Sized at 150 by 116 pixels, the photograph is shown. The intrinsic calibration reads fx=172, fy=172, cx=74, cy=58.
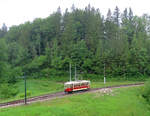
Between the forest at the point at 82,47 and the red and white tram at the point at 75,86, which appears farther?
the forest at the point at 82,47

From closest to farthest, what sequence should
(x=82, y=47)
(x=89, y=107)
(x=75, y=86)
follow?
(x=89, y=107) → (x=75, y=86) → (x=82, y=47)

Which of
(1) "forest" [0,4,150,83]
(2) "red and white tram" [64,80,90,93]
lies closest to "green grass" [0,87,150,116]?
(2) "red and white tram" [64,80,90,93]

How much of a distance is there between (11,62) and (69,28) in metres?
26.6

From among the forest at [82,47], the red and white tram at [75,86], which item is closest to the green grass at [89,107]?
the red and white tram at [75,86]

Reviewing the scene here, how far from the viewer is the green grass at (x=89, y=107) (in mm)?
21938

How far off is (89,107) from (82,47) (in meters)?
37.7

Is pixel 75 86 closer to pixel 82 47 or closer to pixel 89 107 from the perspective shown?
pixel 89 107

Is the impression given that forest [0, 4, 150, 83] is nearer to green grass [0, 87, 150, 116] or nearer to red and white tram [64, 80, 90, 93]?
red and white tram [64, 80, 90, 93]

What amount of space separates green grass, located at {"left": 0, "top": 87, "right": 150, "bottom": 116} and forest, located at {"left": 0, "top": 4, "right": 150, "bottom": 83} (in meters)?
24.8

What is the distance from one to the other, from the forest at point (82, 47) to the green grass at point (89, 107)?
81.3ft

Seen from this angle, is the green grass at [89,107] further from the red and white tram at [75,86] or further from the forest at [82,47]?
the forest at [82,47]

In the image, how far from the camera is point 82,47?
200 ft

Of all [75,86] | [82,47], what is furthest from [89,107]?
[82,47]

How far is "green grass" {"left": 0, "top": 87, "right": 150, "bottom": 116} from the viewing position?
864 inches
